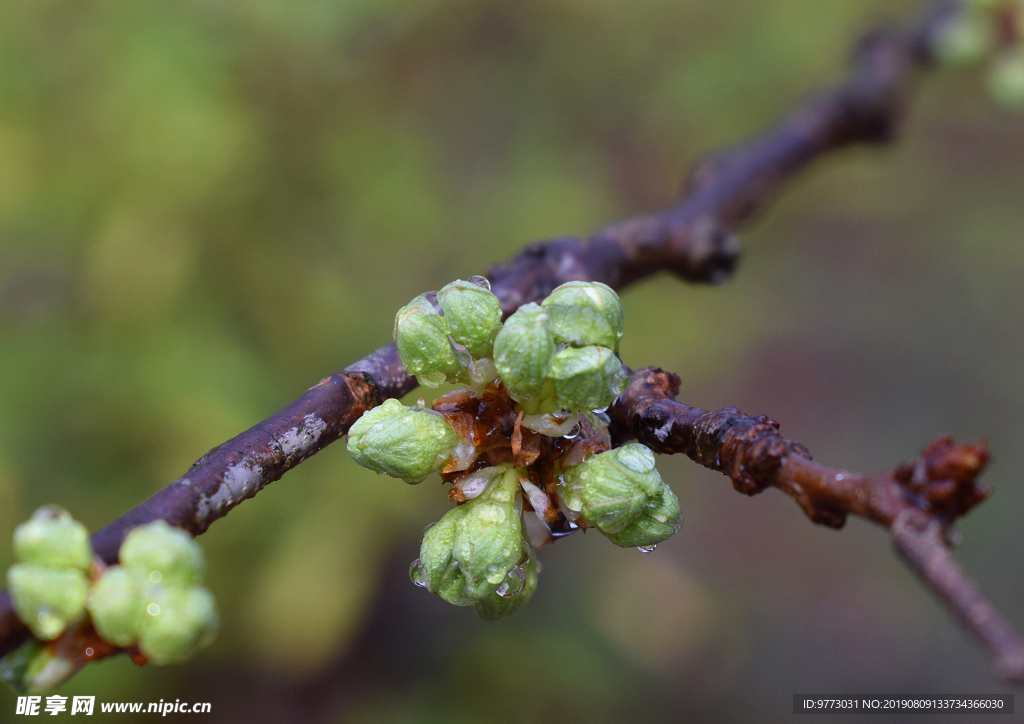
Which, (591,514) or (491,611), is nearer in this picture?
(591,514)

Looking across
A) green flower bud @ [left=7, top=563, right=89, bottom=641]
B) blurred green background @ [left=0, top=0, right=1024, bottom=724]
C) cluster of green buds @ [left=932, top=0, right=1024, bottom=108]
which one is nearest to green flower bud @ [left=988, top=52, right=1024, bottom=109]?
cluster of green buds @ [left=932, top=0, right=1024, bottom=108]

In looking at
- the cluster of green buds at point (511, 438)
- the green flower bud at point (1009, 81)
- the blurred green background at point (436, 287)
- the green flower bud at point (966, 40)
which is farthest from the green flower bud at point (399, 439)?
the green flower bud at point (966, 40)

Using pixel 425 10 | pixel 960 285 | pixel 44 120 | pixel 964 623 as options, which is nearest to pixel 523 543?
pixel 964 623

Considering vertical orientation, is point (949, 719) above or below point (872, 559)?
below

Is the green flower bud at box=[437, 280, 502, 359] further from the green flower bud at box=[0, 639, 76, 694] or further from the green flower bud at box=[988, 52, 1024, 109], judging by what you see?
the green flower bud at box=[988, 52, 1024, 109]

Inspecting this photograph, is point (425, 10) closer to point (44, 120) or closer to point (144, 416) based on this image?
point (44, 120)

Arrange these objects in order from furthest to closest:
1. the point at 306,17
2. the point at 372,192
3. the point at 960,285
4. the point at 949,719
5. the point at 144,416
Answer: the point at 960,285 → the point at 949,719 → the point at 372,192 → the point at 306,17 → the point at 144,416

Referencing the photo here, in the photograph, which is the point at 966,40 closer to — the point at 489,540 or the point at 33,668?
A: the point at 489,540

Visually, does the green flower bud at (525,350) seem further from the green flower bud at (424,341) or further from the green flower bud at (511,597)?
the green flower bud at (511,597)
